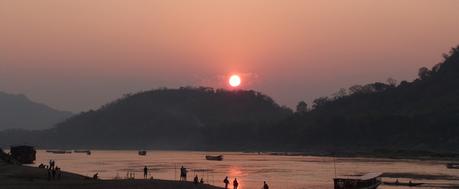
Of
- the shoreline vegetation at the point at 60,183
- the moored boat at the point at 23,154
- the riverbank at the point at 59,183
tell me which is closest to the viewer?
the riverbank at the point at 59,183

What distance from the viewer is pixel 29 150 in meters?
112

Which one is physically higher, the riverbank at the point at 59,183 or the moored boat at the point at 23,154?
the moored boat at the point at 23,154

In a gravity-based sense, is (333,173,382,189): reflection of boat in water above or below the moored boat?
below

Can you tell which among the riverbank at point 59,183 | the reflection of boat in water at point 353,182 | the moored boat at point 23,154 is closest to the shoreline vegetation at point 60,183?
the riverbank at point 59,183

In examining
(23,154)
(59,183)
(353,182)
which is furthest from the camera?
(23,154)

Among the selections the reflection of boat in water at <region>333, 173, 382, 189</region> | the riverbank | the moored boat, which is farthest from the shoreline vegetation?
the moored boat

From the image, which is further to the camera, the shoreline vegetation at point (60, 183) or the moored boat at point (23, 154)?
the moored boat at point (23, 154)

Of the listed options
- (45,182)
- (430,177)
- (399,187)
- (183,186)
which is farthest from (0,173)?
(430,177)

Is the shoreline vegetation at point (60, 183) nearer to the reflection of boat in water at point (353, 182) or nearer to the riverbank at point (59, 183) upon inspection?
the riverbank at point (59, 183)

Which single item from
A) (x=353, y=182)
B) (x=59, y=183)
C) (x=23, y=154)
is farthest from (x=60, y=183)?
(x=23, y=154)

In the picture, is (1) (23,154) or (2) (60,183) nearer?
(2) (60,183)

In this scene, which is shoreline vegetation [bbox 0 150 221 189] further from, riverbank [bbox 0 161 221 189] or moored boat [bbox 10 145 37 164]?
moored boat [bbox 10 145 37 164]

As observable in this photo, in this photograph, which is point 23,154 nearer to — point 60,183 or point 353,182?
point 60,183

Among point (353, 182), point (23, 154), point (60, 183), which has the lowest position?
point (353, 182)
